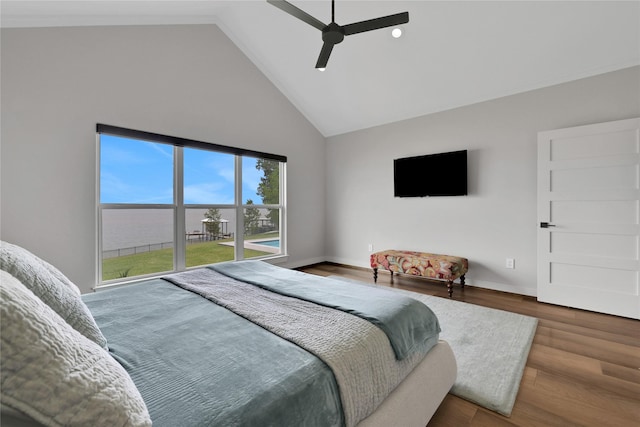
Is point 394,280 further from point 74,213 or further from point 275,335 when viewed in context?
point 74,213

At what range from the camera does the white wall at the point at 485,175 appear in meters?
3.02

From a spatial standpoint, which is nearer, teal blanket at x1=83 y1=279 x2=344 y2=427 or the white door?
teal blanket at x1=83 y1=279 x2=344 y2=427

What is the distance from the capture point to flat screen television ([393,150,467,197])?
12.4ft

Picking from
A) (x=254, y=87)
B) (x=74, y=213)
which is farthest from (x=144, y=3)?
(x=74, y=213)

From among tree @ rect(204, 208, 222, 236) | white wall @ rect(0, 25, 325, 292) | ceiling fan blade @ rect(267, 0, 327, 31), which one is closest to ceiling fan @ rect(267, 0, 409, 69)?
ceiling fan blade @ rect(267, 0, 327, 31)

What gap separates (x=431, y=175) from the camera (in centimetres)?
402

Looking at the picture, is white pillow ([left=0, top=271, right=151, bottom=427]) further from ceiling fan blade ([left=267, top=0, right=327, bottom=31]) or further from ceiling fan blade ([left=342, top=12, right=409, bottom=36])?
ceiling fan blade ([left=342, top=12, right=409, bottom=36])

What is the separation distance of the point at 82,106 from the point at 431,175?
4.30 meters

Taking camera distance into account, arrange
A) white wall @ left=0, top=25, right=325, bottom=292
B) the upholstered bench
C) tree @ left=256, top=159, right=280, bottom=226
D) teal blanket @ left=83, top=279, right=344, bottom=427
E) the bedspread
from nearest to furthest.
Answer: teal blanket @ left=83, top=279, right=344, bottom=427
the bedspread
white wall @ left=0, top=25, right=325, bottom=292
the upholstered bench
tree @ left=256, top=159, right=280, bottom=226

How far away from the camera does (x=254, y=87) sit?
13.6 ft

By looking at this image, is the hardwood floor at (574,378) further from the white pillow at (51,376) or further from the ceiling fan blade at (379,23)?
the ceiling fan blade at (379,23)

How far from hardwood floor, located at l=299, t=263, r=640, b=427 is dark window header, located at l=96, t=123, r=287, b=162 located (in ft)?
12.0

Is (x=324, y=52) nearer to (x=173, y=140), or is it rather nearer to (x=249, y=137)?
(x=249, y=137)

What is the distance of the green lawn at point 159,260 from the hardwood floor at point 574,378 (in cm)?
322
